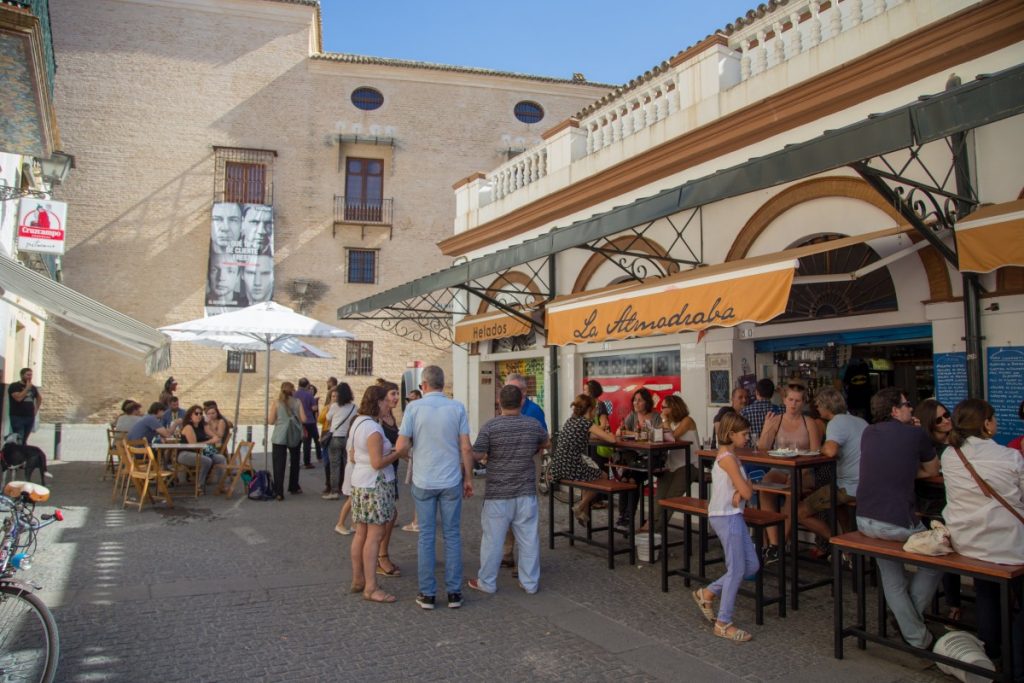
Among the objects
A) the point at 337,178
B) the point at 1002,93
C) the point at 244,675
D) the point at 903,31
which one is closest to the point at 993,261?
the point at 1002,93

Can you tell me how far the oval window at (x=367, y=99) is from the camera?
27.2 metres

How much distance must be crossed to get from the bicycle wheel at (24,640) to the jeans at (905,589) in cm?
458

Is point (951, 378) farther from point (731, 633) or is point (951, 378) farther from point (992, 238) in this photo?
point (731, 633)

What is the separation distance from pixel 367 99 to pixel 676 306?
76.0 ft

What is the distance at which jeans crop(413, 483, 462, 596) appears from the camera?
5445mm

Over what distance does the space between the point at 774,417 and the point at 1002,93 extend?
11.2 ft

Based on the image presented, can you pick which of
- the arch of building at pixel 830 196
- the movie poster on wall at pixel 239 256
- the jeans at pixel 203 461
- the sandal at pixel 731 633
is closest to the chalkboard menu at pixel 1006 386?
the arch of building at pixel 830 196

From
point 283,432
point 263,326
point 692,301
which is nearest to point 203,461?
point 283,432

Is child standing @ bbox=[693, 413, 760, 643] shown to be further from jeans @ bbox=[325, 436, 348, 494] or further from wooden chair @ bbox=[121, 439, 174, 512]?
wooden chair @ bbox=[121, 439, 174, 512]

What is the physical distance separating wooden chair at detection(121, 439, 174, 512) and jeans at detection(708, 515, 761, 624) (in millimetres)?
7434

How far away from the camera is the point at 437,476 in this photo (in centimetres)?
554

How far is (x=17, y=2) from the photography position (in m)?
4.93

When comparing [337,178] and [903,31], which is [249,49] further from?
[903,31]

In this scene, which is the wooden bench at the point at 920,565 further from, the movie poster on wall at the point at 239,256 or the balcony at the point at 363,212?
the balcony at the point at 363,212
